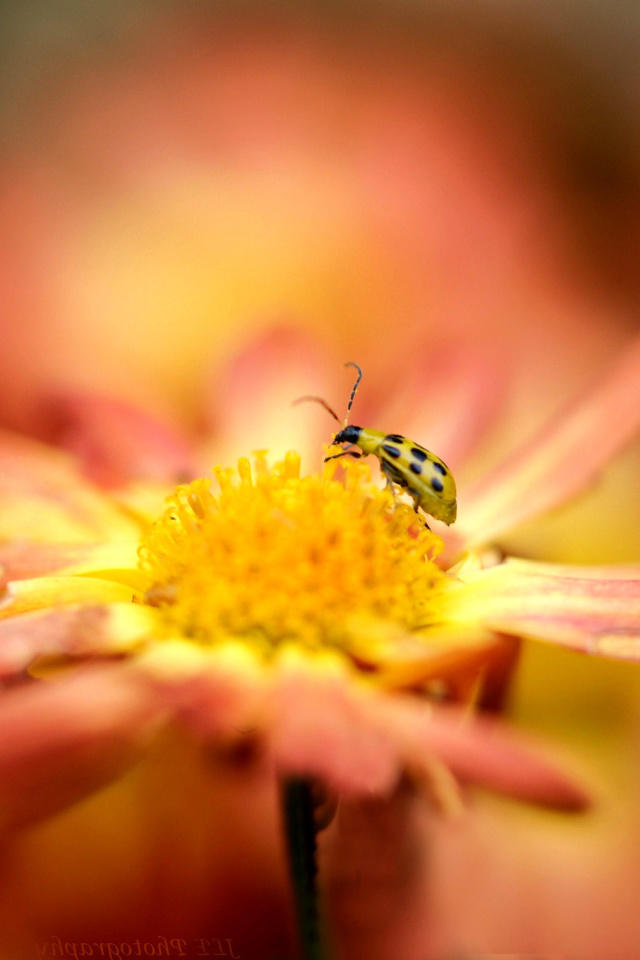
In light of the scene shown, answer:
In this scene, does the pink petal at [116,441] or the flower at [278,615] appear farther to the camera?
the pink petal at [116,441]

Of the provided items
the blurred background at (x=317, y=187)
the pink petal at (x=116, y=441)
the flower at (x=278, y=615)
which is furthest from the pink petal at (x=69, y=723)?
the blurred background at (x=317, y=187)

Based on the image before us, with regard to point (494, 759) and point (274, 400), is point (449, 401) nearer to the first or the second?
point (274, 400)

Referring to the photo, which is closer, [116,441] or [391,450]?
[391,450]

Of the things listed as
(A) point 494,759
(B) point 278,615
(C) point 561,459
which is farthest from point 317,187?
(A) point 494,759

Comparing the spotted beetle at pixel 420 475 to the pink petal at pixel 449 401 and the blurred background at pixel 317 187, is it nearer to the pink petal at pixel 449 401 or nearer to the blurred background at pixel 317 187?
the pink petal at pixel 449 401

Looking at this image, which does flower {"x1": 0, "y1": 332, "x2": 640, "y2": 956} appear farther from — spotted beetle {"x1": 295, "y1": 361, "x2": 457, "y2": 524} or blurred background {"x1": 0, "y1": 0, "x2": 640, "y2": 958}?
blurred background {"x1": 0, "y1": 0, "x2": 640, "y2": 958}

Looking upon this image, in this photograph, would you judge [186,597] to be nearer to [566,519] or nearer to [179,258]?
[566,519]

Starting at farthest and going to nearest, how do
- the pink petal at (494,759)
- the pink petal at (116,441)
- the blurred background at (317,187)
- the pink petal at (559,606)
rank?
the blurred background at (317,187) < the pink petal at (116,441) < the pink petal at (559,606) < the pink petal at (494,759)
